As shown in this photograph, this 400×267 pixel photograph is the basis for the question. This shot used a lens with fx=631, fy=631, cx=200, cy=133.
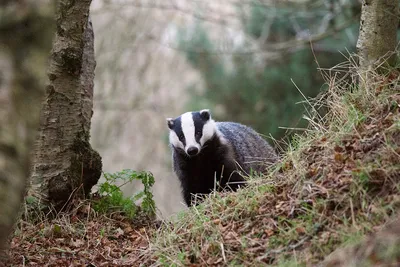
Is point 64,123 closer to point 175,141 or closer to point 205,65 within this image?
point 175,141

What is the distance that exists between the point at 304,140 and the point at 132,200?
1746 millimetres

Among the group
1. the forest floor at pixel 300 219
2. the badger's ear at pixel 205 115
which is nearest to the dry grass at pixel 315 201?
the forest floor at pixel 300 219

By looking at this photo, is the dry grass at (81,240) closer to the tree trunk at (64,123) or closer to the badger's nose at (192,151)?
the tree trunk at (64,123)

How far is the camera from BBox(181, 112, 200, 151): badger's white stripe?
20.8 ft

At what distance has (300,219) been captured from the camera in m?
3.87

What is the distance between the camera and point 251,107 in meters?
14.4

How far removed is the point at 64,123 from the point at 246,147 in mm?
2222

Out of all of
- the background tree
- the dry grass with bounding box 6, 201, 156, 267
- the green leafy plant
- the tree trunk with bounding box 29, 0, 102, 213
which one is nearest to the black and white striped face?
the green leafy plant

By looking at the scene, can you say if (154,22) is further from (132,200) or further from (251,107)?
(132,200)

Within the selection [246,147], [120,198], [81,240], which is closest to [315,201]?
[81,240]

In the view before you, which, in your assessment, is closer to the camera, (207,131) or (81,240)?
(81,240)

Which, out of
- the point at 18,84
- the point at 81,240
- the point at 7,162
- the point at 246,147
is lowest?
the point at 81,240

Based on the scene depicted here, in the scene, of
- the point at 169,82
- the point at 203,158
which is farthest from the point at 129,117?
the point at 203,158

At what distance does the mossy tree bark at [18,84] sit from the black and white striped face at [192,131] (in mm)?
3532
